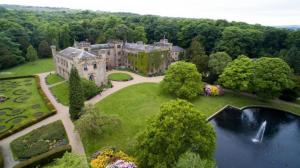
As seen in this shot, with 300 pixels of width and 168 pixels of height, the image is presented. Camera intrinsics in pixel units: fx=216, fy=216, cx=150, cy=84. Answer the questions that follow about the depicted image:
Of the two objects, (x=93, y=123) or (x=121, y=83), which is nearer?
(x=93, y=123)

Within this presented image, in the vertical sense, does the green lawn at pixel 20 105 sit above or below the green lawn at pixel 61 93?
below

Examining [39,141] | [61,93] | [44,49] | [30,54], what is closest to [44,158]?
[39,141]

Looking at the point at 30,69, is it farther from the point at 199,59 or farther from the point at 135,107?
the point at 199,59

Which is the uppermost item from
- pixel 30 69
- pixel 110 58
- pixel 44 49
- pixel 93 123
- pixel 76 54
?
pixel 76 54

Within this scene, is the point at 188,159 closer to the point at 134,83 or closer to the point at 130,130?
the point at 130,130

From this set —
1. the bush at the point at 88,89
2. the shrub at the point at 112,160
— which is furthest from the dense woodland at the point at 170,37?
the shrub at the point at 112,160

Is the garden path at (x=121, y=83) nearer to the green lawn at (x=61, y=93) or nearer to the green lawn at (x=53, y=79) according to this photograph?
the green lawn at (x=61, y=93)

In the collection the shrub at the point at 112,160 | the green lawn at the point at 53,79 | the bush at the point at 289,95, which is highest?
the bush at the point at 289,95

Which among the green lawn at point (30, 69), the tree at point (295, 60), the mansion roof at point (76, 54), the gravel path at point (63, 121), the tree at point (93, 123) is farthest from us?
the green lawn at point (30, 69)
